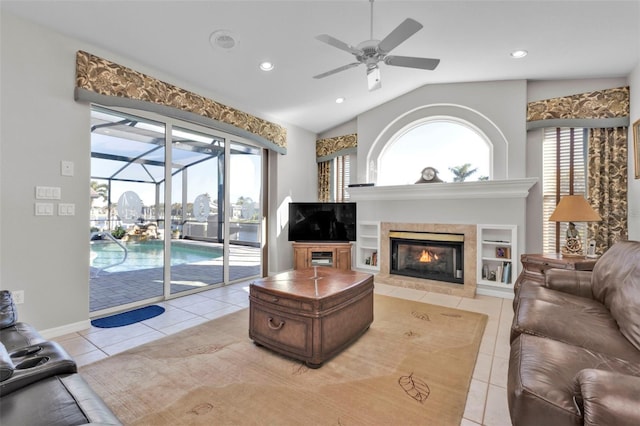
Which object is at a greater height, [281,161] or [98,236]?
[281,161]

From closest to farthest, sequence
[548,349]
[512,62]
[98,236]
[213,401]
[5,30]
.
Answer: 1. [548,349]
2. [213,401]
3. [5,30]
4. [98,236]
5. [512,62]

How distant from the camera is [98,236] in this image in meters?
3.21

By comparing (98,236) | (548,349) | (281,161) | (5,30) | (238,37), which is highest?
(238,37)

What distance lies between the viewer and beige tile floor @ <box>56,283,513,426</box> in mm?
1751

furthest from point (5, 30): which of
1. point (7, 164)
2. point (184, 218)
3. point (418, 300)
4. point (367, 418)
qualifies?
point (418, 300)

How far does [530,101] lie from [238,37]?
3.83m

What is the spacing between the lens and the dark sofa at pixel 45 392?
37.6 inches

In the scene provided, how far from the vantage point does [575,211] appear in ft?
10.1

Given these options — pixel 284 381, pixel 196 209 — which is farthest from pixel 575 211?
pixel 196 209

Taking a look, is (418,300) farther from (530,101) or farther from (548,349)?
(530,101)

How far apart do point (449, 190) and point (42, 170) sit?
4646 mm

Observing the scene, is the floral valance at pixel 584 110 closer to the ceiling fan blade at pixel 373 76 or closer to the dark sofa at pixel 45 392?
the ceiling fan blade at pixel 373 76

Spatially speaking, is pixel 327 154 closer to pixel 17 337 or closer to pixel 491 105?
pixel 491 105

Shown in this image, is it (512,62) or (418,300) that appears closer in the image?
(512,62)
